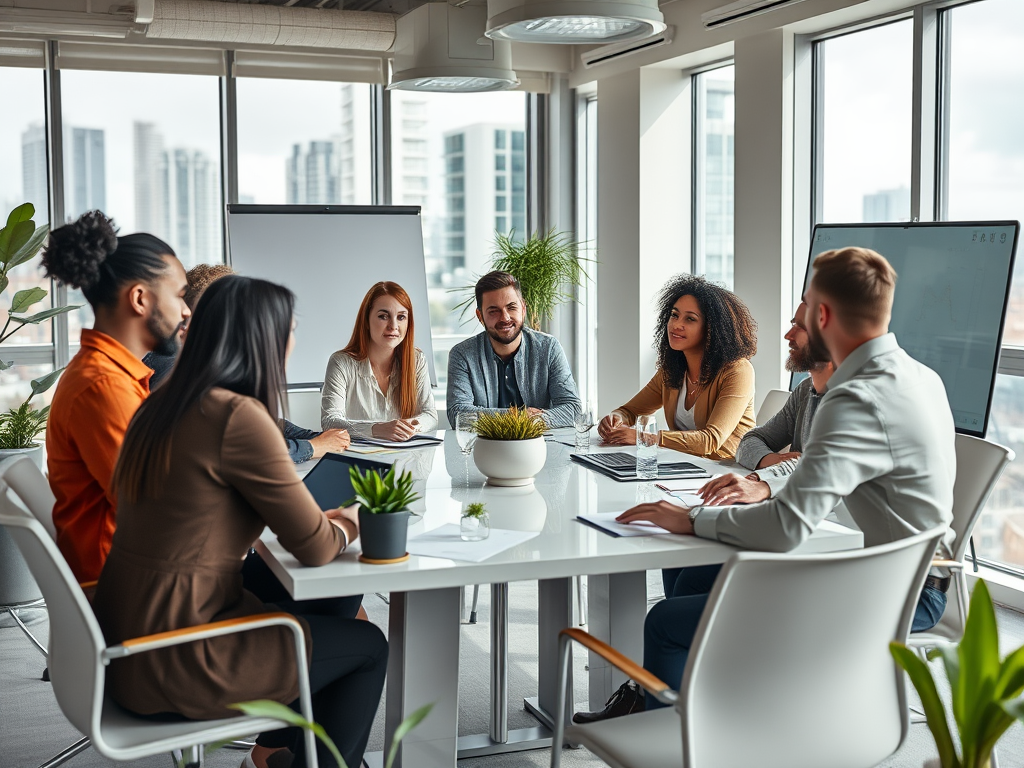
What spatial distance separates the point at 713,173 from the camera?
6.09 metres

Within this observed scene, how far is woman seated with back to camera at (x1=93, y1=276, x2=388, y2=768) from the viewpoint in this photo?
185 cm

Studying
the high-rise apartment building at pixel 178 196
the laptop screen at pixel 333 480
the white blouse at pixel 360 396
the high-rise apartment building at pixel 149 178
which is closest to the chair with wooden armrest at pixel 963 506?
the laptop screen at pixel 333 480

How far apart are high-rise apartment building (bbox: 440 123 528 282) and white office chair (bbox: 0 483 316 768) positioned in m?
5.15

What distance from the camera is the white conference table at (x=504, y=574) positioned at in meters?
1.86

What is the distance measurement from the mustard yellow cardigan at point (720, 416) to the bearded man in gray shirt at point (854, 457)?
4.07 ft

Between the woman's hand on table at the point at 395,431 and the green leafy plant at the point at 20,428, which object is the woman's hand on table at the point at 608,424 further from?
the green leafy plant at the point at 20,428

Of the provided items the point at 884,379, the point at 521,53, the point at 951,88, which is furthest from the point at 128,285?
the point at 521,53

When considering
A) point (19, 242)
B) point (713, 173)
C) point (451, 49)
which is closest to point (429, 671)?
point (451, 49)

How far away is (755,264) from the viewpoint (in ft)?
17.0

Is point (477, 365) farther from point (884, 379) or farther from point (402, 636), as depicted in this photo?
point (884, 379)

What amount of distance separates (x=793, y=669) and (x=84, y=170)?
565 centimetres

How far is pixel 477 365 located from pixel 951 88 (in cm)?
231

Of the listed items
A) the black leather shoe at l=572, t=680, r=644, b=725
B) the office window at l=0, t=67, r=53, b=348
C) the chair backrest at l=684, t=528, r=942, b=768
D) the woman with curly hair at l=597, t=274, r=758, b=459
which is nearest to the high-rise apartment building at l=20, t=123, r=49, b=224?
the office window at l=0, t=67, r=53, b=348

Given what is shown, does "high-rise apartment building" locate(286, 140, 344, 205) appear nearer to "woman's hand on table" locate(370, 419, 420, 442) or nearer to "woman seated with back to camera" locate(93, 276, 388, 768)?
"woman's hand on table" locate(370, 419, 420, 442)
